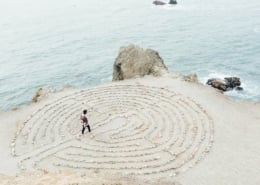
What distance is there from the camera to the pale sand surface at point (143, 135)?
26.3 meters

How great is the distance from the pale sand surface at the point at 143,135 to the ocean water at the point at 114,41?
53.0ft

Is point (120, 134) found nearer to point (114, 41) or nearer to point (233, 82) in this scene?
point (233, 82)

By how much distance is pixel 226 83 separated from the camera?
50.3m

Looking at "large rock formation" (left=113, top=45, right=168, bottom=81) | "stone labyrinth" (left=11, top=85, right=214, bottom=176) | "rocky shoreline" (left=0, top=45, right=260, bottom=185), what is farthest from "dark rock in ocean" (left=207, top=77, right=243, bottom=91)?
"stone labyrinth" (left=11, top=85, right=214, bottom=176)

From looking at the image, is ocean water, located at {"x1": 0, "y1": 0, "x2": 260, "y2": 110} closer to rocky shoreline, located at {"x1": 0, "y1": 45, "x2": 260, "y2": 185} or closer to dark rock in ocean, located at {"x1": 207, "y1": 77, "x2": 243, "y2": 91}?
dark rock in ocean, located at {"x1": 207, "y1": 77, "x2": 243, "y2": 91}

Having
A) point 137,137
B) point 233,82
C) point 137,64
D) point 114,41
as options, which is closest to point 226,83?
point 233,82

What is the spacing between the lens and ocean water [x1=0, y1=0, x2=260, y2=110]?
56.7 m

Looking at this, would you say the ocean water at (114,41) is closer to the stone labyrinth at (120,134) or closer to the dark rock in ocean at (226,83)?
the dark rock in ocean at (226,83)

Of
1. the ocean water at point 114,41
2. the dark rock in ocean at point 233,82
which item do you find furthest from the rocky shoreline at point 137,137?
the ocean water at point 114,41

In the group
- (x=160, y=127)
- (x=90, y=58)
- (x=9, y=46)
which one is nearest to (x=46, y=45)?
(x=9, y=46)

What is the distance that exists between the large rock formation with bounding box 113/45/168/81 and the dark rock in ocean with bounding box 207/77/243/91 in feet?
30.4

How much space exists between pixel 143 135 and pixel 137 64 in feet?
46.4

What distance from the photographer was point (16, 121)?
33094mm

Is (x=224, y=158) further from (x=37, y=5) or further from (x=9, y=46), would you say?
(x=37, y=5)
